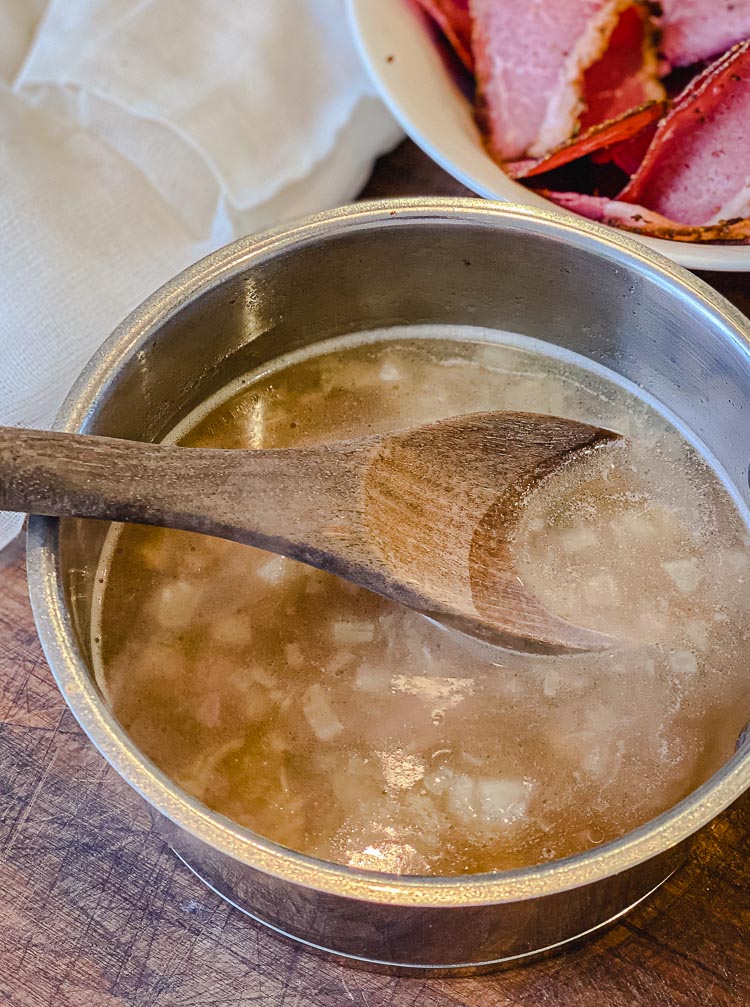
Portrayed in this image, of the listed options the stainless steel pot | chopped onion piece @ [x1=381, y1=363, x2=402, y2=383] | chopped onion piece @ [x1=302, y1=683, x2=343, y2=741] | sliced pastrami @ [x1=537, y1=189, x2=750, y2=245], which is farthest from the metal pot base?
sliced pastrami @ [x1=537, y1=189, x2=750, y2=245]

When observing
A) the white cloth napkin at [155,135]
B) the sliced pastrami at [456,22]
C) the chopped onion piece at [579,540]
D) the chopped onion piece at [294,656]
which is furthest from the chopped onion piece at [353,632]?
the sliced pastrami at [456,22]

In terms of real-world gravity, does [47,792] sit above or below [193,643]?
below

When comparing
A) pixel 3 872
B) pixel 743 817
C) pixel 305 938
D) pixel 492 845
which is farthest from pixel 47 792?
pixel 743 817

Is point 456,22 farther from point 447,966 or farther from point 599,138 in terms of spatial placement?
point 447,966

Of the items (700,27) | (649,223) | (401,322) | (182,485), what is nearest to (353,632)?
(182,485)

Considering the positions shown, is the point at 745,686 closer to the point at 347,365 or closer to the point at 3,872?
the point at 347,365

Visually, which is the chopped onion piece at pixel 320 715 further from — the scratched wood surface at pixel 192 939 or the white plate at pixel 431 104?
the white plate at pixel 431 104
